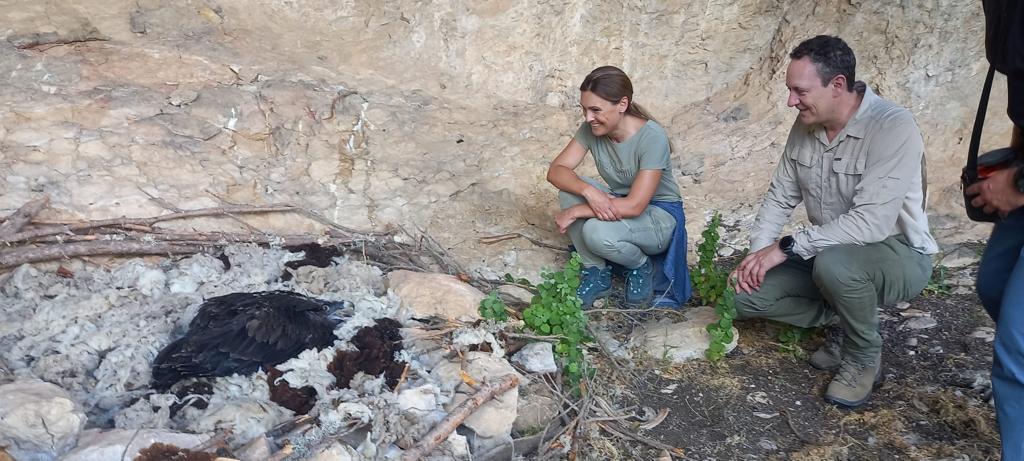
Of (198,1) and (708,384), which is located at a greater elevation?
(198,1)

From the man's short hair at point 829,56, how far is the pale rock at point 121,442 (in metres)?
2.63

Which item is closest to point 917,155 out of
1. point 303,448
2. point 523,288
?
point 523,288

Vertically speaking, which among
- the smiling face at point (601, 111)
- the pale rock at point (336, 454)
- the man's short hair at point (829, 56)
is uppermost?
the man's short hair at point (829, 56)

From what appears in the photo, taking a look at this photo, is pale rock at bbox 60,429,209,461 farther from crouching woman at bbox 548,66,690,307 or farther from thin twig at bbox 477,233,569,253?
thin twig at bbox 477,233,569,253

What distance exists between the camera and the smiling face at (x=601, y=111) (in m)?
3.53

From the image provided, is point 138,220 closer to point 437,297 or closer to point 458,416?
point 437,297

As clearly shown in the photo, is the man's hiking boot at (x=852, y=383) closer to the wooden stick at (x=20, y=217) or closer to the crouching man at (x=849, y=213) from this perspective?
Answer: the crouching man at (x=849, y=213)

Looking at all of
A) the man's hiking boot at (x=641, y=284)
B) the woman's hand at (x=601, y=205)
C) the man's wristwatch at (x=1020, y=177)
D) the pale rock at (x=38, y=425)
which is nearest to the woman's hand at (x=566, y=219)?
the woman's hand at (x=601, y=205)

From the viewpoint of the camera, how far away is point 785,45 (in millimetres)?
5594

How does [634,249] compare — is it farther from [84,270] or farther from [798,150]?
[84,270]

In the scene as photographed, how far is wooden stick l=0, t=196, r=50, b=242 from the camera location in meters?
3.43

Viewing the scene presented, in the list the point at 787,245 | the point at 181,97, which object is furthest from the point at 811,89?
the point at 181,97

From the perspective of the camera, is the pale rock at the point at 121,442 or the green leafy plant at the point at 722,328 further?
the green leafy plant at the point at 722,328

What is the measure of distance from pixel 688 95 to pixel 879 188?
3318mm
